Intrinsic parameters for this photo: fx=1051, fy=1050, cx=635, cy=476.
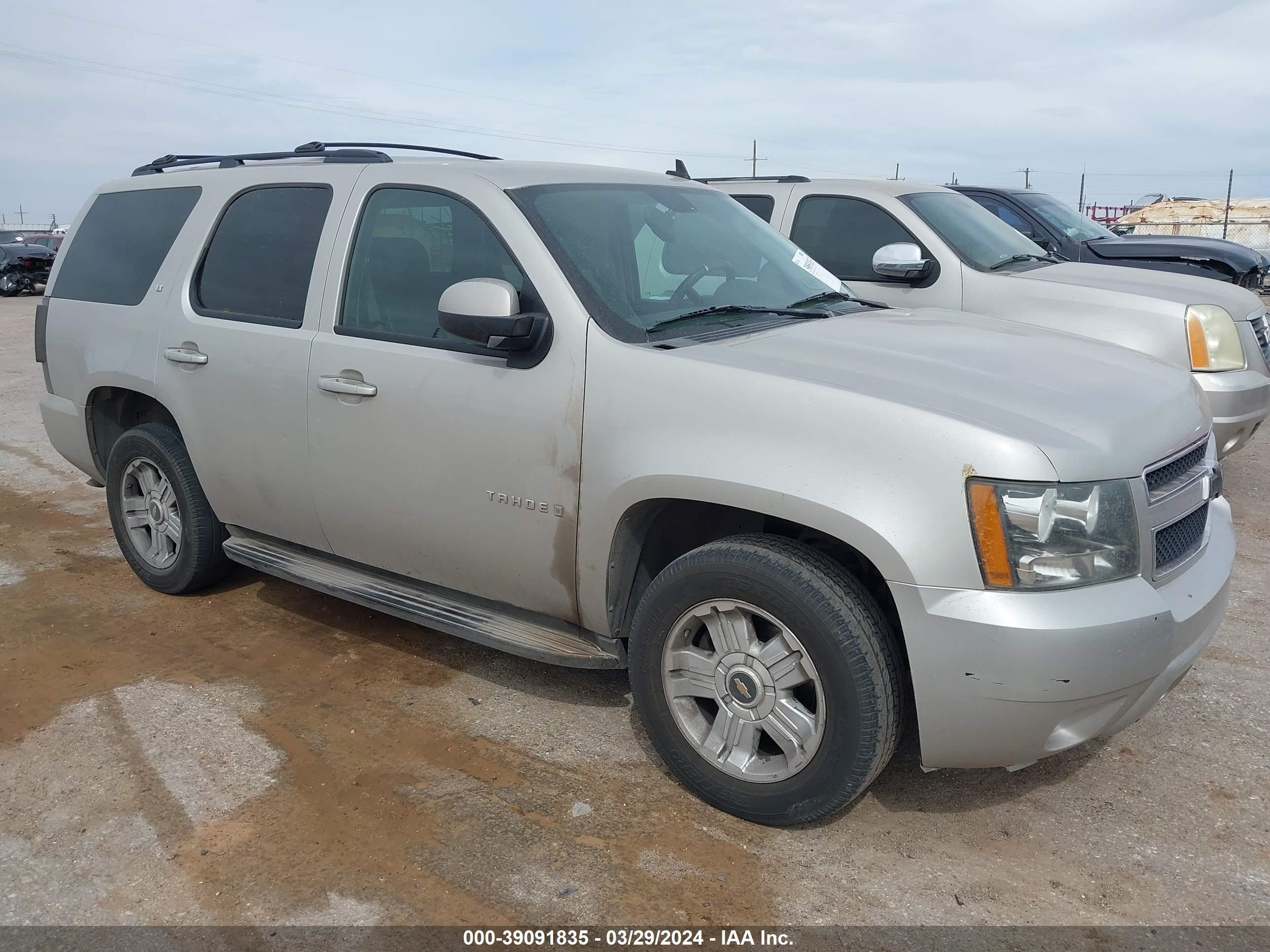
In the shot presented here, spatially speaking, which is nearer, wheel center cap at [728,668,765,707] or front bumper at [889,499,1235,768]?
front bumper at [889,499,1235,768]

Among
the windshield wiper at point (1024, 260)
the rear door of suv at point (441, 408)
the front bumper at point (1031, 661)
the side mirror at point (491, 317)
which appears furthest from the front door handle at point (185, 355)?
the windshield wiper at point (1024, 260)

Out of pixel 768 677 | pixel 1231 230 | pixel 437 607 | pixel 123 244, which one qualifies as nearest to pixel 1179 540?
pixel 768 677

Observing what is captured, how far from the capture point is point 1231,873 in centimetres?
284

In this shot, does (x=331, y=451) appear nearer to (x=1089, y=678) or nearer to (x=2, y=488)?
(x=1089, y=678)

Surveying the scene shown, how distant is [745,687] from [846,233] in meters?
4.73

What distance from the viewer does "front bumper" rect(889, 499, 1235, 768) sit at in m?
2.55

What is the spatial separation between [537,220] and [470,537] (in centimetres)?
109

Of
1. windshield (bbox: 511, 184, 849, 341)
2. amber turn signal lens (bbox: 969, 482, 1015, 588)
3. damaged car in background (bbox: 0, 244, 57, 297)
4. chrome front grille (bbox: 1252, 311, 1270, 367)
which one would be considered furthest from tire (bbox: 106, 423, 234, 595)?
damaged car in background (bbox: 0, 244, 57, 297)

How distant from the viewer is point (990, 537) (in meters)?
2.57

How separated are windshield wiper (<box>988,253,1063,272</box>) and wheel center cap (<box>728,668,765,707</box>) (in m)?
4.50

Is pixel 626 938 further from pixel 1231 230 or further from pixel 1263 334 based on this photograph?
pixel 1231 230

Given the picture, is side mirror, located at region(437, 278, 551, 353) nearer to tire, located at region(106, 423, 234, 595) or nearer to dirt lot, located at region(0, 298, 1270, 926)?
dirt lot, located at region(0, 298, 1270, 926)

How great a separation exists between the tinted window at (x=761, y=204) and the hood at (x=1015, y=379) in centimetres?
377

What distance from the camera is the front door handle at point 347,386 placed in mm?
3730
